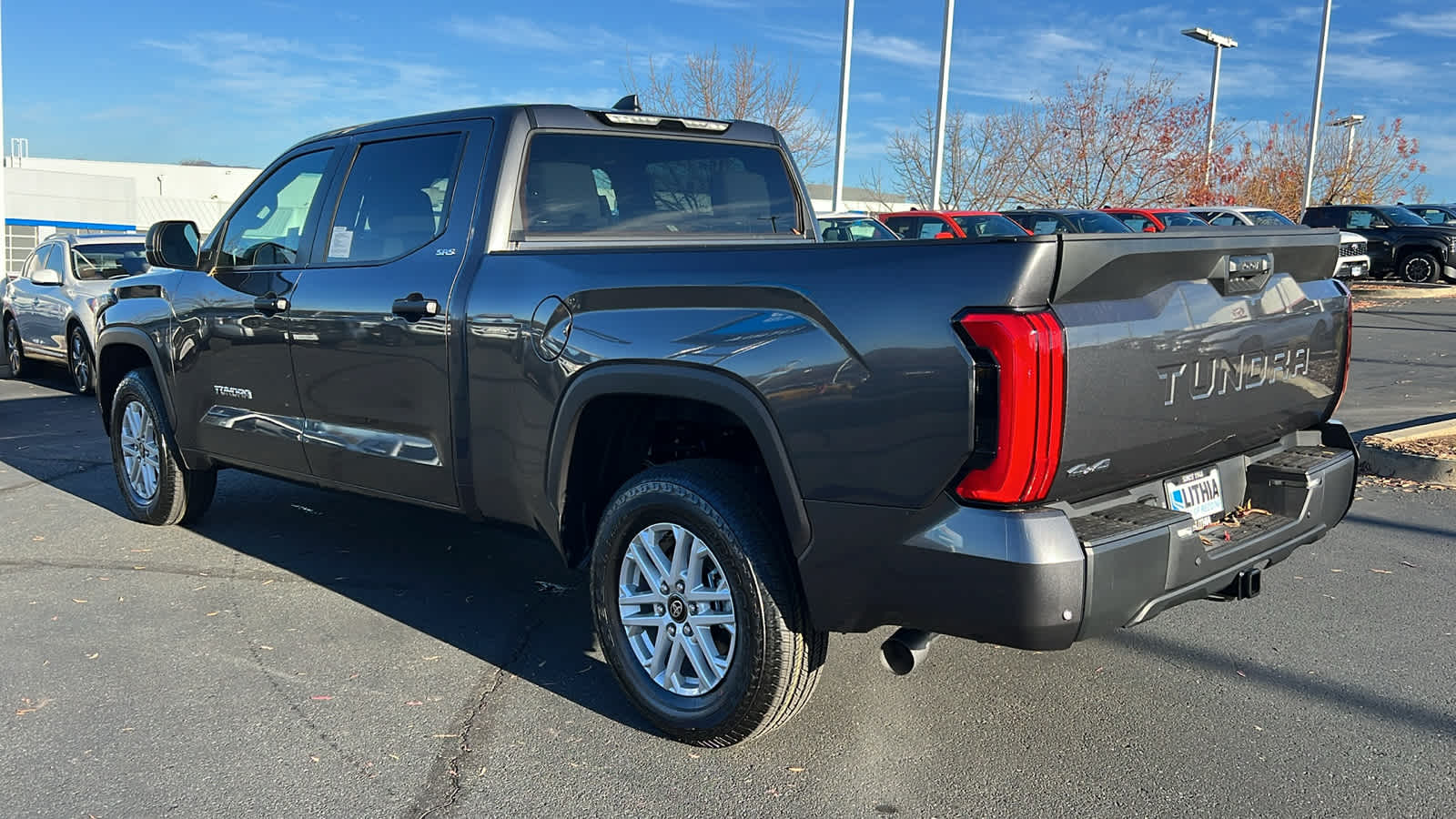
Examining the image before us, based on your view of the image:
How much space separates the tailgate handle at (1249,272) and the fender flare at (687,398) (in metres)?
1.34

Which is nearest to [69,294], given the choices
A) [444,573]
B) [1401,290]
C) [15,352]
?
[15,352]

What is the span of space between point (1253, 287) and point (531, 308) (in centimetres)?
220

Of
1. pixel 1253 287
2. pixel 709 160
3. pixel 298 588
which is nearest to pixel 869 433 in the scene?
pixel 1253 287

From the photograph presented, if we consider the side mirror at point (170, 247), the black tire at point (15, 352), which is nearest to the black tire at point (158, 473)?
the side mirror at point (170, 247)

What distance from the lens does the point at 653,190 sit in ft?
15.4

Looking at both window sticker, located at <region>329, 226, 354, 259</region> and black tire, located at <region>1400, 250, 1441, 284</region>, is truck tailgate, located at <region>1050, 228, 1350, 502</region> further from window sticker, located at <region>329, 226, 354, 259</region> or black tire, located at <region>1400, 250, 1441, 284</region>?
black tire, located at <region>1400, 250, 1441, 284</region>

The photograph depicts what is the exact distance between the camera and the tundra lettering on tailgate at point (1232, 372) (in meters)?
3.03

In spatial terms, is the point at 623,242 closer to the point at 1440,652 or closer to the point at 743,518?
the point at 743,518

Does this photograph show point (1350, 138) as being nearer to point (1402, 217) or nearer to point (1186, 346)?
point (1402, 217)

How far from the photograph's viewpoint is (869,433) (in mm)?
2887

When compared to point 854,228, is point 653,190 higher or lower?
higher

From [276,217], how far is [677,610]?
287cm

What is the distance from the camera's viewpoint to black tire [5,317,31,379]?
43.5 ft

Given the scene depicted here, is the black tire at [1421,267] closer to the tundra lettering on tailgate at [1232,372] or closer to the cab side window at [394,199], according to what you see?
the tundra lettering on tailgate at [1232,372]
